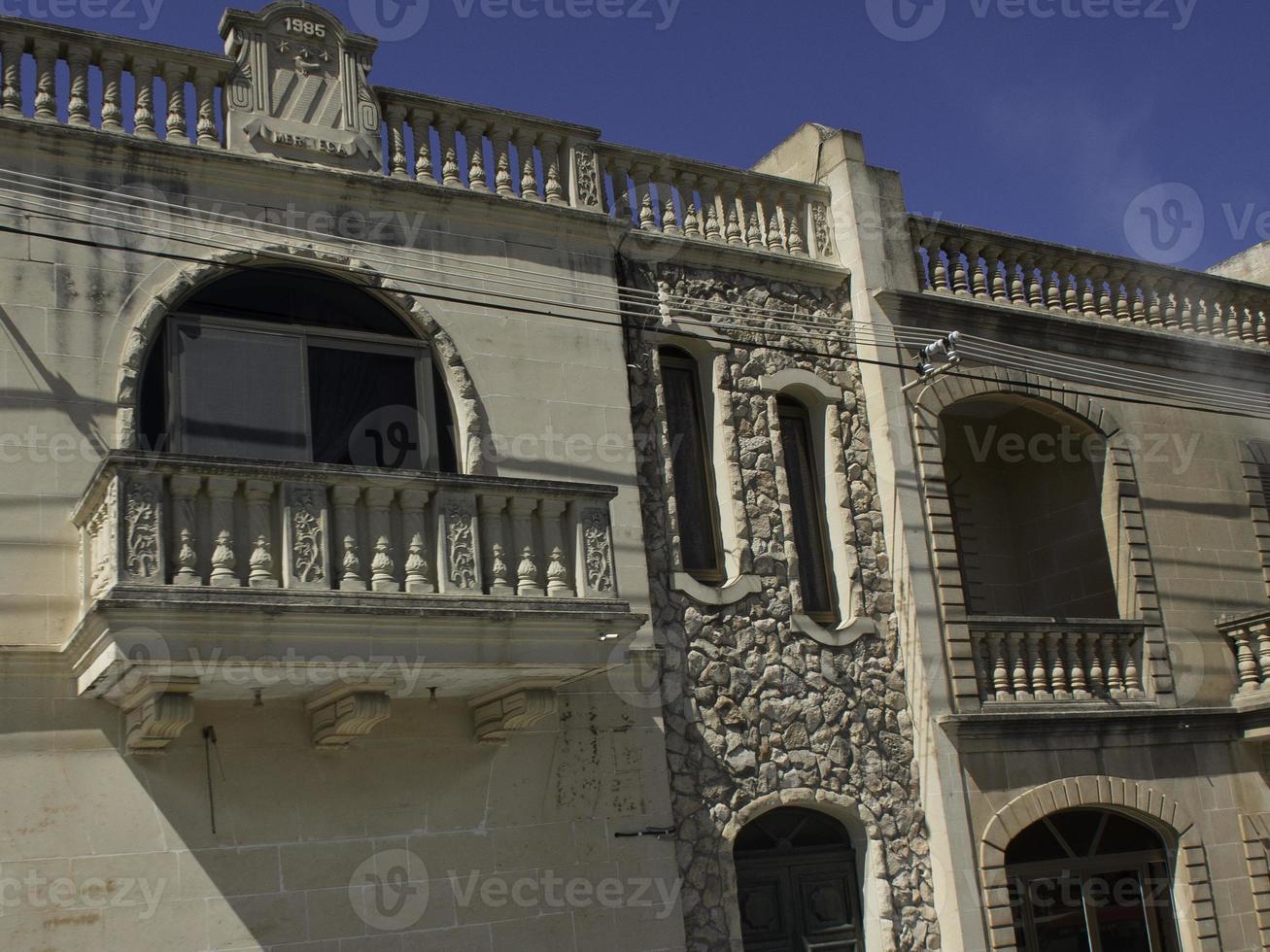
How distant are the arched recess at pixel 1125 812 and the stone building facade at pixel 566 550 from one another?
0.05 m

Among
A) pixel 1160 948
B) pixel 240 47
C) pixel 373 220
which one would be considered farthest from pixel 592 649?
pixel 1160 948

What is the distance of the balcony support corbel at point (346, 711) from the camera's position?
11320 mm

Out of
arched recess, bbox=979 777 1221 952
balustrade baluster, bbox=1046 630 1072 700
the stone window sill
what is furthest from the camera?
balustrade baluster, bbox=1046 630 1072 700

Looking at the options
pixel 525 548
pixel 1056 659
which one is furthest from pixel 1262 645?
pixel 525 548

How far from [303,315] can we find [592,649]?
4.05m

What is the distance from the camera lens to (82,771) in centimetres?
1096

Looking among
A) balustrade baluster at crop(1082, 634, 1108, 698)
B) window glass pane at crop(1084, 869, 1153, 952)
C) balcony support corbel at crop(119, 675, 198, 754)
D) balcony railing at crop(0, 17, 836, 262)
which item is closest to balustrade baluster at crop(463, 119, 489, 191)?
balcony railing at crop(0, 17, 836, 262)

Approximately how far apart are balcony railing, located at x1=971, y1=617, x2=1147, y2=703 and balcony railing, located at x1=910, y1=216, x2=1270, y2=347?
395cm

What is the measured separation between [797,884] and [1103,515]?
647cm

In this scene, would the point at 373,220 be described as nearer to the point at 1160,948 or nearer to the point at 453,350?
the point at 453,350

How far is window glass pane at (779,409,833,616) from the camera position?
50.9ft

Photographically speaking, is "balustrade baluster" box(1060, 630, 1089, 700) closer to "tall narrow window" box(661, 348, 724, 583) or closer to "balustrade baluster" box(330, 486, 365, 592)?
"tall narrow window" box(661, 348, 724, 583)

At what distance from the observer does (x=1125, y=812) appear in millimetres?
16266

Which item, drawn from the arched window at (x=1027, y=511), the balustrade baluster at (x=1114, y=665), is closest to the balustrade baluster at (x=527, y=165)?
the arched window at (x=1027, y=511)
